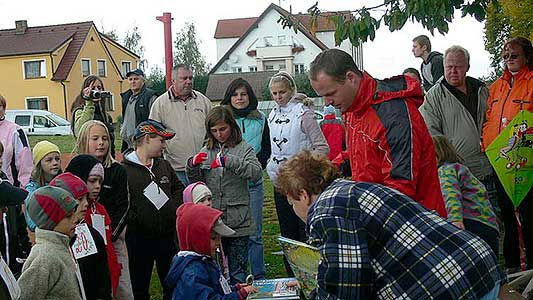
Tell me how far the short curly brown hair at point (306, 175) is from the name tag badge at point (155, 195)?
2.96 m

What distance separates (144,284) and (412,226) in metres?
3.65

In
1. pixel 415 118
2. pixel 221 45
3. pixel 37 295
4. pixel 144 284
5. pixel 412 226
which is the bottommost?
pixel 144 284

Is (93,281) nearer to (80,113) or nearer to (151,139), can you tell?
(151,139)

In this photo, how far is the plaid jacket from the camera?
241 cm

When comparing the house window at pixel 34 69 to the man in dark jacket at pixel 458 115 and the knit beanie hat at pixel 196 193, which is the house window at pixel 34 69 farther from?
the knit beanie hat at pixel 196 193

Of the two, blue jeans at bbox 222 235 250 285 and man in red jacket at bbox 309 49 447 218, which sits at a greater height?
man in red jacket at bbox 309 49 447 218

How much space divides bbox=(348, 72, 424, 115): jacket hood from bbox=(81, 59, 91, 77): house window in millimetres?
48912

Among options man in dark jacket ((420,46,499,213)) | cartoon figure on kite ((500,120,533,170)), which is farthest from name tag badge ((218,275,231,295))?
cartoon figure on kite ((500,120,533,170))

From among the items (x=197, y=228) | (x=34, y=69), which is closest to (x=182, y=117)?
(x=197, y=228)

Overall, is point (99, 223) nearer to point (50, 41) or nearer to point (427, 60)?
point (427, 60)

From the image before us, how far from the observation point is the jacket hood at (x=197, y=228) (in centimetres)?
398

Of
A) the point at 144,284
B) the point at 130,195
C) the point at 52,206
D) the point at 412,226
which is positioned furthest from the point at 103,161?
the point at 412,226

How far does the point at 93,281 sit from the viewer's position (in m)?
4.77

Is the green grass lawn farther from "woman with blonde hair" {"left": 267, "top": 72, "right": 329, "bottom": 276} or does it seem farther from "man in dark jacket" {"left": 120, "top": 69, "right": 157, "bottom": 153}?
"man in dark jacket" {"left": 120, "top": 69, "right": 157, "bottom": 153}
